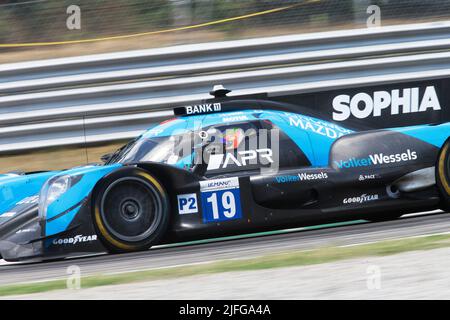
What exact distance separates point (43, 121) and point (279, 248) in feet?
17.0

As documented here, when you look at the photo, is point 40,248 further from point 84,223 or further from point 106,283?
point 106,283

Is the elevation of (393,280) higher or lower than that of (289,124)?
lower

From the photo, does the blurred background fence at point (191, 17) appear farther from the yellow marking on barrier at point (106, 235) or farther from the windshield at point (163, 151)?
the yellow marking on barrier at point (106, 235)

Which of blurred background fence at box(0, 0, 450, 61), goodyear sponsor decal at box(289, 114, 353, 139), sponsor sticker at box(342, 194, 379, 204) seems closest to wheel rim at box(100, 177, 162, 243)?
goodyear sponsor decal at box(289, 114, 353, 139)

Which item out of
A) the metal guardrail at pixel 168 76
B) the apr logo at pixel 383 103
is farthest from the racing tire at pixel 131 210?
the metal guardrail at pixel 168 76

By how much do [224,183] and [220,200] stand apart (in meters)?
0.15

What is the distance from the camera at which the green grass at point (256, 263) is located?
17.4 feet

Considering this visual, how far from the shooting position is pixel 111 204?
6605mm

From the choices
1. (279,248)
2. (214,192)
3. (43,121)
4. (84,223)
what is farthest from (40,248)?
(43,121)

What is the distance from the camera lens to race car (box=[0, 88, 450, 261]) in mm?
6586

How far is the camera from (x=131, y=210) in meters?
6.66

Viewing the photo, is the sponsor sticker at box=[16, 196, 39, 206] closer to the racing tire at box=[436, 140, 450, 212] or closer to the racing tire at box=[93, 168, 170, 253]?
the racing tire at box=[93, 168, 170, 253]

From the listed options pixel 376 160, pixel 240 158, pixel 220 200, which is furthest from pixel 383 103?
pixel 220 200
